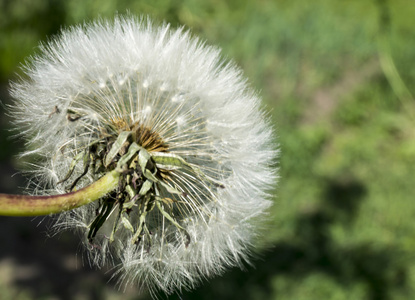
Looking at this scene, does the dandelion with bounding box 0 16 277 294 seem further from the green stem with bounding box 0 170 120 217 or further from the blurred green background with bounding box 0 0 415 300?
the blurred green background with bounding box 0 0 415 300

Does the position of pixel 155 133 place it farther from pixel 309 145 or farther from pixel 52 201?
pixel 309 145

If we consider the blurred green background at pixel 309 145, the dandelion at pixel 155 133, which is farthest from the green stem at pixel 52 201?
the blurred green background at pixel 309 145

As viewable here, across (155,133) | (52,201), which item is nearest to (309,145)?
→ (155,133)

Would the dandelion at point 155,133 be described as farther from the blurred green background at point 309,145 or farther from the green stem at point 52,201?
the blurred green background at point 309,145

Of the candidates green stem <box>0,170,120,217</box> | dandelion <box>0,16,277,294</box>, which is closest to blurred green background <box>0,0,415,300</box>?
dandelion <box>0,16,277,294</box>

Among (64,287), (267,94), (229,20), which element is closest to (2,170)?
(64,287)
